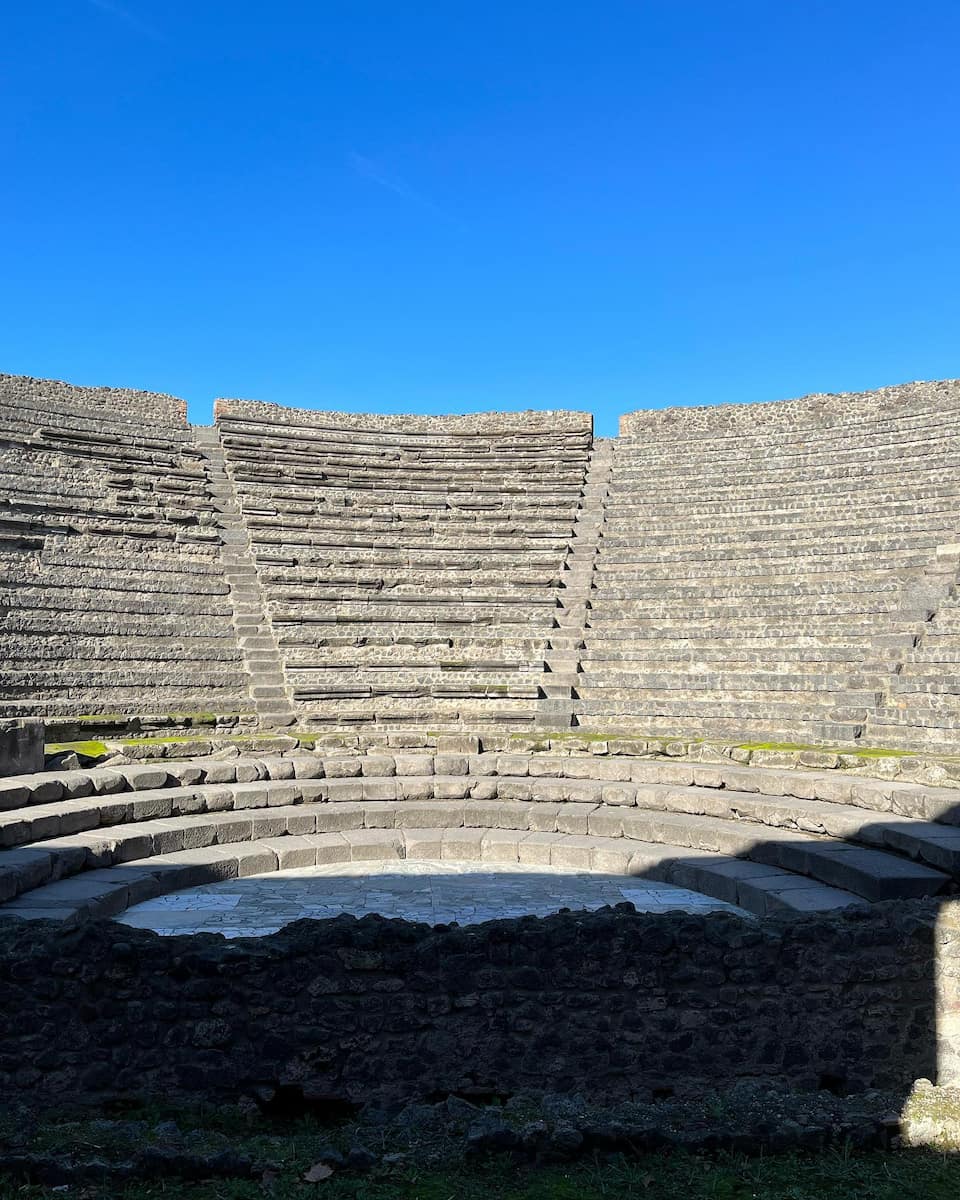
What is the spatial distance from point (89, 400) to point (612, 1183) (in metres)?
17.8

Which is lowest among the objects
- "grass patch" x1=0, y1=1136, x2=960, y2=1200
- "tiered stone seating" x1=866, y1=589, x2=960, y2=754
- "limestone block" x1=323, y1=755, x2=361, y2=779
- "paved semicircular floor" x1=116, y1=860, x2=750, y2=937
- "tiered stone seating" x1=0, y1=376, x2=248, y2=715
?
"paved semicircular floor" x1=116, y1=860, x2=750, y2=937

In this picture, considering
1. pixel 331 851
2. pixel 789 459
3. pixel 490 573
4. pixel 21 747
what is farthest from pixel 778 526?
pixel 21 747

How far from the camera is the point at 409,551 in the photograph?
49.2 ft

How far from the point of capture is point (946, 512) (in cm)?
1365

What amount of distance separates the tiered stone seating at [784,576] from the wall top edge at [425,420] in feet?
4.72

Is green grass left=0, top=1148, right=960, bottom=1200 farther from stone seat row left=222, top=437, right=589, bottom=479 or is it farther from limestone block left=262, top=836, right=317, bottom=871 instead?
stone seat row left=222, top=437, right=589, bottom=479

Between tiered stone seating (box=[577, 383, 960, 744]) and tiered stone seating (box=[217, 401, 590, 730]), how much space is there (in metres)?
1.01

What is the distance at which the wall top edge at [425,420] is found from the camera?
19.1 metres

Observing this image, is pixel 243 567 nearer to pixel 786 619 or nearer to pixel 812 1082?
pixel 786 619

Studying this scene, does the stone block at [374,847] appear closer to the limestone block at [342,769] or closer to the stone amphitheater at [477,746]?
the stone amphitheater at [477,746]

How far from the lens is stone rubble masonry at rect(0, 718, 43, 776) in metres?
9.29

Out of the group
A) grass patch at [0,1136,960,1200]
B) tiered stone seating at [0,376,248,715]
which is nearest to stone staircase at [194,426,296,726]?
tiered stone seating at [0,376,248,715]

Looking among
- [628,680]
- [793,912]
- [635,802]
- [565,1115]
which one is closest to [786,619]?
[628,680]

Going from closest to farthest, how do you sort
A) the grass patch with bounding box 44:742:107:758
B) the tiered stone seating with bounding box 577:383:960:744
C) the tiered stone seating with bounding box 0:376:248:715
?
the grass patch with bounding box 44:742:107:758 → the tiered stone seating with bounding box 577:383:960:744 → the tiered stone seating with bounding box 0:376:248:715
